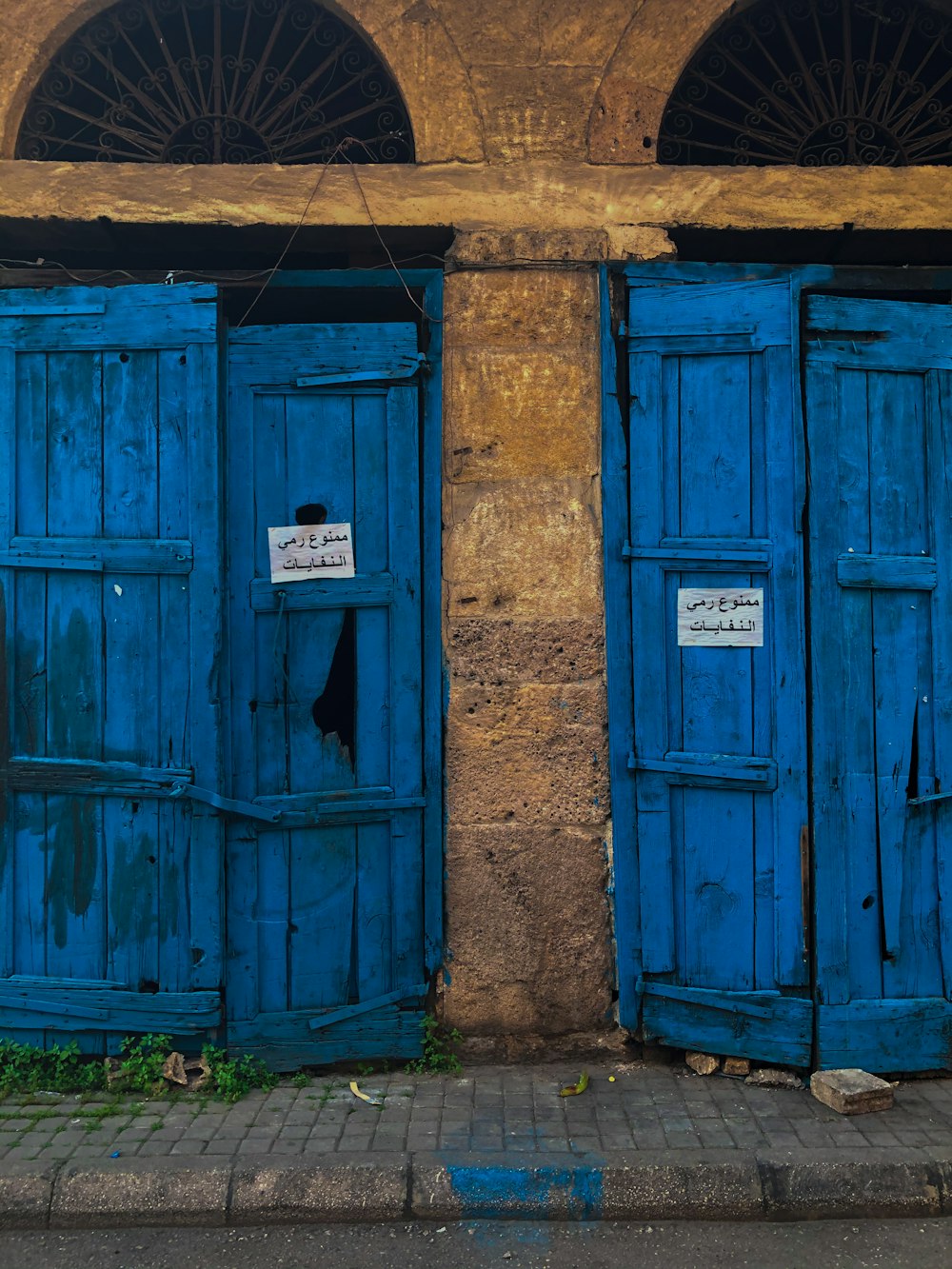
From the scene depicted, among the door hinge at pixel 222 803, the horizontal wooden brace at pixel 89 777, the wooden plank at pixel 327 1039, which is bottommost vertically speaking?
the wooden plank at pixel 327 1039

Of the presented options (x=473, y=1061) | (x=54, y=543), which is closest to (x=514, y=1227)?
(x=473, y=1061)

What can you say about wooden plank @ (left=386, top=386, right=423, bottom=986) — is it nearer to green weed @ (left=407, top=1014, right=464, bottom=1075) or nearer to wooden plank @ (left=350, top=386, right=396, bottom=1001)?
wooden plank @ (left=350, top=386, right=396, bottom=1001)

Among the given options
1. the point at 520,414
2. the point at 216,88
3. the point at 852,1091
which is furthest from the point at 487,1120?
the point at 216,88

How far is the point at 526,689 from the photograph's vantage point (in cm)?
351

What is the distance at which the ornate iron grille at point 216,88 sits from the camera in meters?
3.63

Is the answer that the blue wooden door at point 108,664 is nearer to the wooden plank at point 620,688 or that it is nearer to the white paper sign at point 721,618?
the wooden plank at point 620,688

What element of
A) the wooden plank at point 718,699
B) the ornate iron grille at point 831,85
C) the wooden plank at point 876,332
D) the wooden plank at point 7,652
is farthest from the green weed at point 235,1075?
the ornate iron grille at point 831,85

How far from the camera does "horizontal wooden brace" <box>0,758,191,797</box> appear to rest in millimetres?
3406

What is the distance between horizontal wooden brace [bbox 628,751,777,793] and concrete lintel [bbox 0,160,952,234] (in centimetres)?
201

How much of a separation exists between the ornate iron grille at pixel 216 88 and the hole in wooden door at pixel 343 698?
1.97m

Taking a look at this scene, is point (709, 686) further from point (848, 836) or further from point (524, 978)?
point (524, 978)

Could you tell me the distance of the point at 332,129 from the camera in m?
3.75

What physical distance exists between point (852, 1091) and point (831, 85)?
12.8 ft

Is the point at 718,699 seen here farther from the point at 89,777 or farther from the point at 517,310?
the point at 89,777
